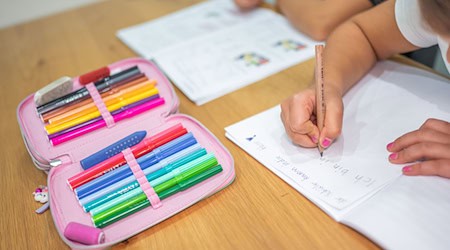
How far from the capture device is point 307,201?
49 cm

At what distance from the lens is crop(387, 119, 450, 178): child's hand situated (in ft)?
1.57

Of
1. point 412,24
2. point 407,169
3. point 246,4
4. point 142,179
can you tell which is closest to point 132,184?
point 142,179

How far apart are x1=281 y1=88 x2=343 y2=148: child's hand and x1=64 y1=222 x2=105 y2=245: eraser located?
0.93 feet

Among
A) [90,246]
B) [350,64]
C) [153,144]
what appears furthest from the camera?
[350,64]

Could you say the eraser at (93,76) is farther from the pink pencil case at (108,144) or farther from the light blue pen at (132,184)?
the light blue pen at (132,184)

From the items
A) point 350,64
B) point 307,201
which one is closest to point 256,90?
point 350,64

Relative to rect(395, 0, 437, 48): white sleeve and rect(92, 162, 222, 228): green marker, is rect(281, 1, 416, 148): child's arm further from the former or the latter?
rect(92, 162, 222, 228): green marker

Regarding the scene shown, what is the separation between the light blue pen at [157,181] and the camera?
1.59 feet

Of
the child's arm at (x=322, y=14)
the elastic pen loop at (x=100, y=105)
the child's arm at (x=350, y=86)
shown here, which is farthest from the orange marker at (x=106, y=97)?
the child's arm at (x=322, y=14)

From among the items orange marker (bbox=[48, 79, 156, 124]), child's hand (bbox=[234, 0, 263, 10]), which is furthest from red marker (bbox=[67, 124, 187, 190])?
child's hand (bbox=[234, 0, 263, 10])

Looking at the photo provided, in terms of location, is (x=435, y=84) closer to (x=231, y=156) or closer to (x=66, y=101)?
(x=231, y=156)

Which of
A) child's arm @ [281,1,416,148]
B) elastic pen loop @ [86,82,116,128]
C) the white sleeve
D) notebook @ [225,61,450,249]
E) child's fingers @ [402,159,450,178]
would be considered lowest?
elastic pen loop @ [86,82,116,128]

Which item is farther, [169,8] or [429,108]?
[169,8]

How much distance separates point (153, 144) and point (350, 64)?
1.16ft
